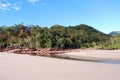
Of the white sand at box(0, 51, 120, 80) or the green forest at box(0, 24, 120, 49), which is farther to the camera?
the green forest at box(0, 24, 120, 49)

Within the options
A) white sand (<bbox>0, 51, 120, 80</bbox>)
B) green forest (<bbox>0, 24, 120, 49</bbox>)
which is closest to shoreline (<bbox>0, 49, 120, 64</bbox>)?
white sand (<bbox>0, 51, 120, 80</bbox>)

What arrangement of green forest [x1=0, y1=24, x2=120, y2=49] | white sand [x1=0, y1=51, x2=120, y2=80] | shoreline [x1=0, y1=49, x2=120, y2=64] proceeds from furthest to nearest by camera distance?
green forest [x1=0, y1=24, x2=120, y2=49] → shoreline [x1=0, y1=49, x2=120, y2=64] → white sand [x1=0, y1=51, x2=120, y2=80]

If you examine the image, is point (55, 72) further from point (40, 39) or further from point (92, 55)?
point (40, 39)

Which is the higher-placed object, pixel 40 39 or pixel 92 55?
pixel 40 39

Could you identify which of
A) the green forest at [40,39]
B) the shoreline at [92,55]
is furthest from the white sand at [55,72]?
the green forest at [40,39]

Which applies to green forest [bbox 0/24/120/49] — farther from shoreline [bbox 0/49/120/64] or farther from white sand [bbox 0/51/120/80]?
white sand [bbox 0/51/120/80]

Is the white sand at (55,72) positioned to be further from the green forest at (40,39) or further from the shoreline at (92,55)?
the green forest at (40,39)

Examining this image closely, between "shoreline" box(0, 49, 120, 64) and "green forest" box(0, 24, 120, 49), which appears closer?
"shoreline" box(0, 49, 120, 64)

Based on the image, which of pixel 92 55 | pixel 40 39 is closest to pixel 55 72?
pixel 92 55

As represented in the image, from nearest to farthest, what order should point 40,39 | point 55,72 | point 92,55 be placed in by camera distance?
point 55,72 < point 92,55 < point 40,39

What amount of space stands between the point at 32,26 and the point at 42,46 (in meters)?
8.31

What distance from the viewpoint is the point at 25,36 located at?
5334 cm

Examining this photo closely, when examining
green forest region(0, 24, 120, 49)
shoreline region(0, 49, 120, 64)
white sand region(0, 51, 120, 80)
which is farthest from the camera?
green forest region(0, 24, 120, 49)

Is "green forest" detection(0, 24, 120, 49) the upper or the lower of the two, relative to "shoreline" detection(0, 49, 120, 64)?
upper
